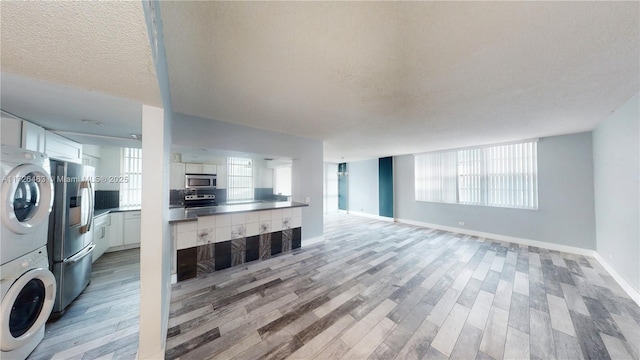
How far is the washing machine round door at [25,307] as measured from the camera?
1.28 metres

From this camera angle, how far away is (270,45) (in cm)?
144

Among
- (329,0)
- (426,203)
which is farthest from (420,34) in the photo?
(426,203)

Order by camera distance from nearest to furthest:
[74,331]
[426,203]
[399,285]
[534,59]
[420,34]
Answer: [420,34] < [534,59] < [74,331] < [399,285] < [426,203]

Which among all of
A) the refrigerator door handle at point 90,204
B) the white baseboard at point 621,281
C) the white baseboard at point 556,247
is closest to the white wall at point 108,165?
the refrigerator door handle at point 90,204

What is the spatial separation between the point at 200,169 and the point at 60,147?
9.48ft

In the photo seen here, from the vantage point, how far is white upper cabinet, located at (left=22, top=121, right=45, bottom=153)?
1577 mm

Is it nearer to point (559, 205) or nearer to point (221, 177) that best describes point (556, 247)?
point (559, 205)

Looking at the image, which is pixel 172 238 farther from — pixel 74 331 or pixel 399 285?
pixel 399 285

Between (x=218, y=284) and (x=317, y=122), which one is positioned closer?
(x=218, y=284)

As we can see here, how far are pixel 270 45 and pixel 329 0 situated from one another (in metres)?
0.56

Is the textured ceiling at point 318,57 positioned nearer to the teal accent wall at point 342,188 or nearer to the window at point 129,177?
the window at point 129,177

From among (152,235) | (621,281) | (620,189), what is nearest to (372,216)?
(621,281)

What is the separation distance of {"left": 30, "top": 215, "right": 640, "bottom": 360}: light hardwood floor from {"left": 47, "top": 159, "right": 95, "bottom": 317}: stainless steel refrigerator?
0.26 m

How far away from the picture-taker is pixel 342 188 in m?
8.74
